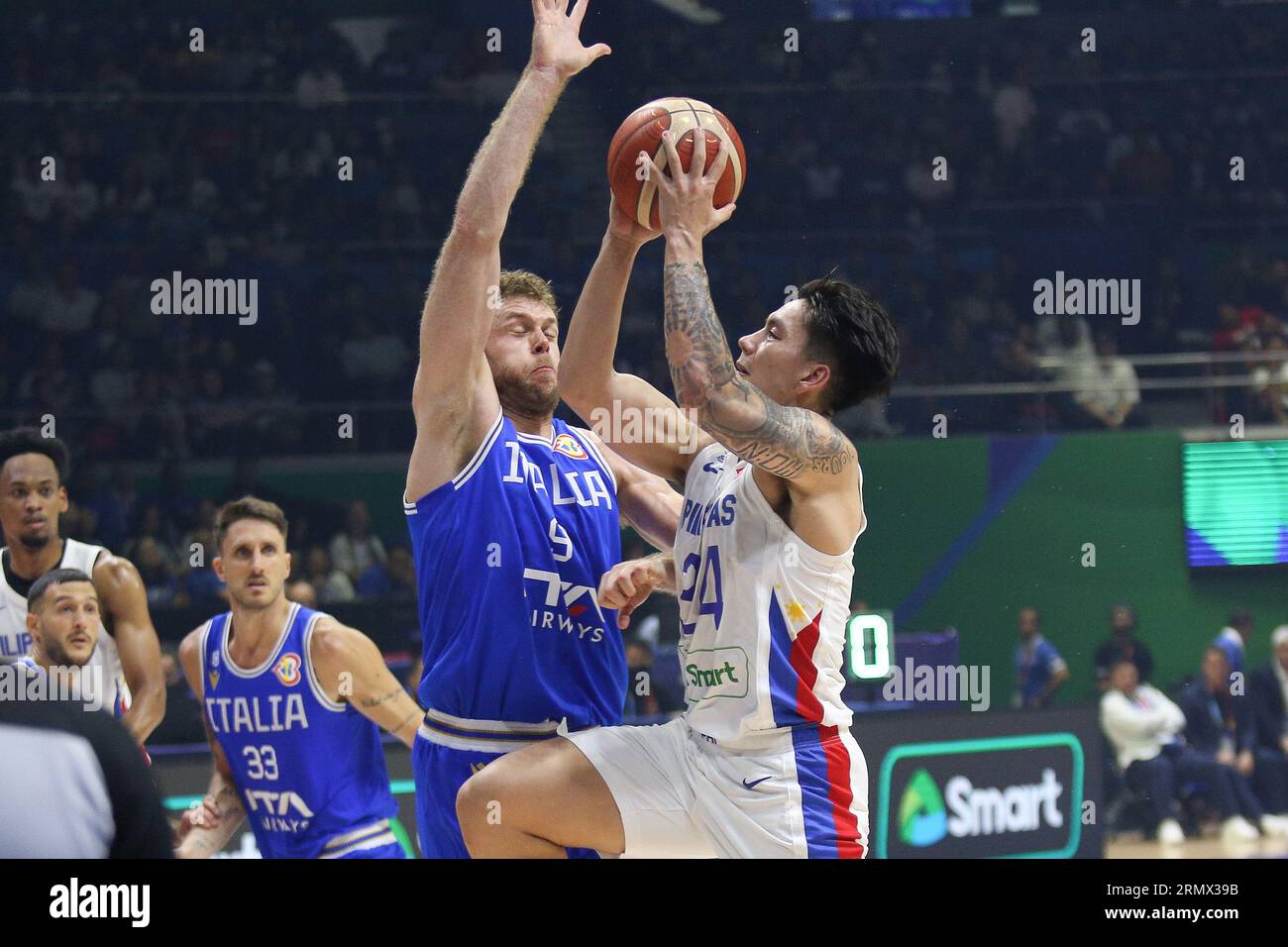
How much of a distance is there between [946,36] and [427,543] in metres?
10.5

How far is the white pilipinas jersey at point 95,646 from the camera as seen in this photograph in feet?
17.2

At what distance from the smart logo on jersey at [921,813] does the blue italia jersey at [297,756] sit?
9.40ft

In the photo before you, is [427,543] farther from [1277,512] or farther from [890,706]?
[1277,512]

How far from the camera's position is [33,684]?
1962 mm

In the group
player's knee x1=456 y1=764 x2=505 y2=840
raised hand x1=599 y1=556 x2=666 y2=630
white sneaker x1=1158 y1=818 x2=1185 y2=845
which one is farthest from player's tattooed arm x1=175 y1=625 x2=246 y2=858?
white sneaker x1=1158 y1=818 x2=1185 y2=845

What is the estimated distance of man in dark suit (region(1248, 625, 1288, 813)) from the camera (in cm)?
884

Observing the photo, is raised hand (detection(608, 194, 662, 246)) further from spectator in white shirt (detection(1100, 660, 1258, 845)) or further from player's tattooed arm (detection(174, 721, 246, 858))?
spectator in white shirt (detection(1100, 660, 1258, 845))

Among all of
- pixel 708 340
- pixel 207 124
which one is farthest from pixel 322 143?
pixel 708 340

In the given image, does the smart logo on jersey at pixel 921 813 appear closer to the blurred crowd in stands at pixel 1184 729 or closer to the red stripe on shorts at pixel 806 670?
the blurred crowd in stands at pixel 1184 729

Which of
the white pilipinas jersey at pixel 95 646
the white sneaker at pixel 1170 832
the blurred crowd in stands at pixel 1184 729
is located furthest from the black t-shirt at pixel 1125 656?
the white pilipinas jersey at pixel 95 646

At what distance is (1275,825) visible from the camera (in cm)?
864

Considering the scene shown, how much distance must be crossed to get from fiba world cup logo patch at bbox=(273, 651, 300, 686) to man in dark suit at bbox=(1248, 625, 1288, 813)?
6.60 m

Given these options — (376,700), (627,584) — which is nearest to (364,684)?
(376,700)

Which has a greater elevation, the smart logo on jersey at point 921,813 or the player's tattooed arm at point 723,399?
the player's tattooed arm at point 723,399
